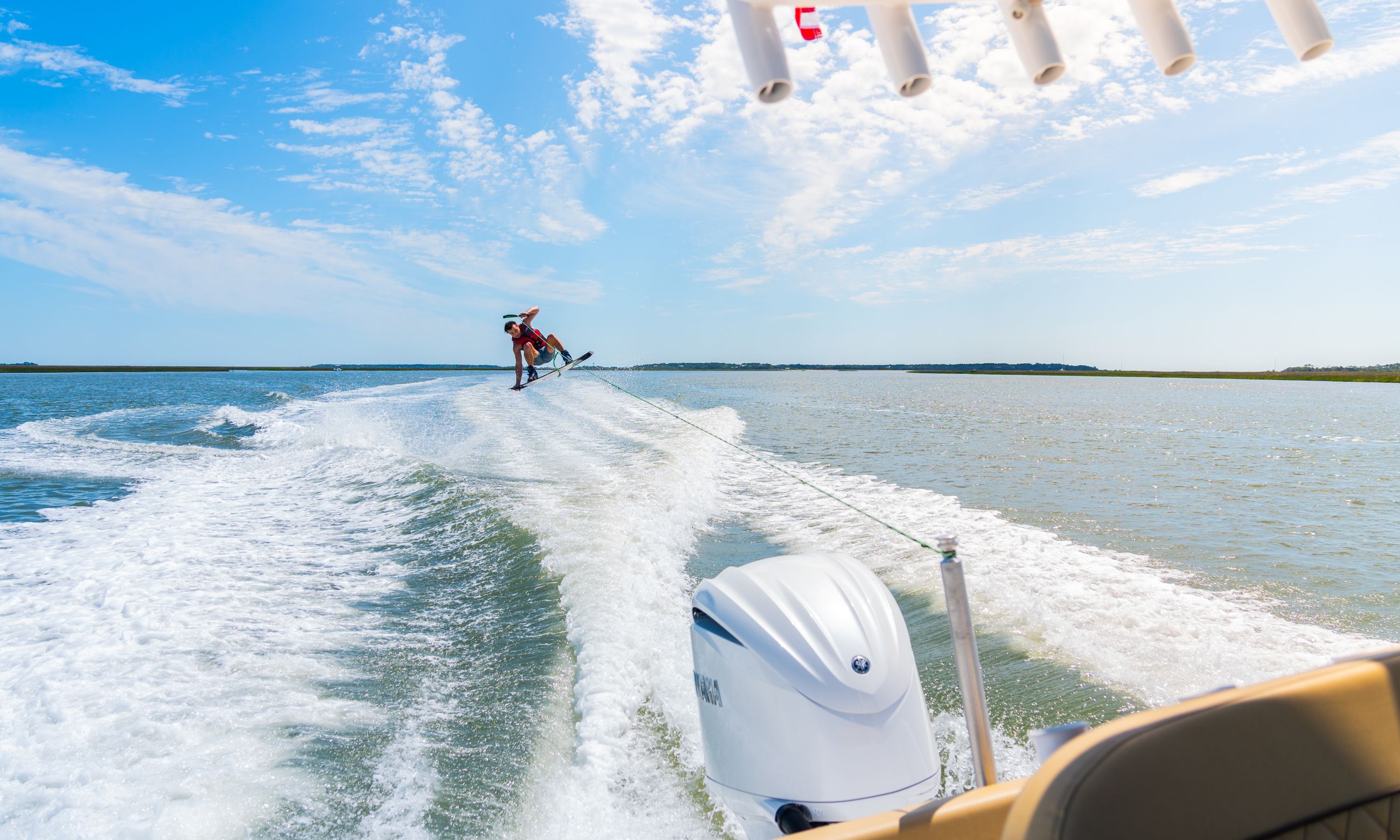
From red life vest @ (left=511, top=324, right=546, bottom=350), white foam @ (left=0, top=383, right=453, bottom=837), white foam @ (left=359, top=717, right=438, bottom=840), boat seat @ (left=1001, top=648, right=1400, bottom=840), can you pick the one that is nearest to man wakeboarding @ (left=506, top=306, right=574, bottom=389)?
red life vest @ (left=511, top=324, right=546, bottom=350)

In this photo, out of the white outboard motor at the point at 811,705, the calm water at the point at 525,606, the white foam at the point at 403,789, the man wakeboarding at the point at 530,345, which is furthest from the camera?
the man wakeboarding at the point at 530,345

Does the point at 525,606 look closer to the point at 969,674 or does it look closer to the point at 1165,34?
the point at 969,674

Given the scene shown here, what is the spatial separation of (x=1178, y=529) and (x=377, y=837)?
674 cm

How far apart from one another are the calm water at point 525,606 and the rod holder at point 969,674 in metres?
1.29

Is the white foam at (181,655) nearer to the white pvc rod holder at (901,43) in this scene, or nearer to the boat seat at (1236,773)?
the boat seat at (1236,773)

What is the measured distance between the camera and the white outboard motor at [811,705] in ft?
6.46

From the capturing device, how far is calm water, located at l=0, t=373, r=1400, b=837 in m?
2.76

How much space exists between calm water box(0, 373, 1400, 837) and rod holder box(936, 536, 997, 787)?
129 centimetres

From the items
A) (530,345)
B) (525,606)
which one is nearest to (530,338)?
(530,345)

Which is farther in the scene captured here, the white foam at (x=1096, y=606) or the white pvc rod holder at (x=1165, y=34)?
the white foam at (x=1096, y=606)

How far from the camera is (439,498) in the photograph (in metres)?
7.58

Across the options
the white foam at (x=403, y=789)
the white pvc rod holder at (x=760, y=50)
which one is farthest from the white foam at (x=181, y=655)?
the white pvc rod holder at (x=760, y=50)

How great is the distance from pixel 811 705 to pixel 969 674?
620mm

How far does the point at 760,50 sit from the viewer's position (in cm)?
153
